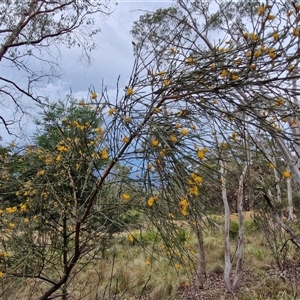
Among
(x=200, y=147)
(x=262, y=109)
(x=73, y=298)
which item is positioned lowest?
(x=73, y=298)

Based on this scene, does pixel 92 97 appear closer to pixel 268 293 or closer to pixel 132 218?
pixel 132 218

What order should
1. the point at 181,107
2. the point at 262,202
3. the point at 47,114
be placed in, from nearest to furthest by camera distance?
the point at 181,107
the point at 47,114
the point at 262,202

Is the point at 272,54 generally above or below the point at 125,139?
above

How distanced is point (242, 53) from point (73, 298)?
3.99m

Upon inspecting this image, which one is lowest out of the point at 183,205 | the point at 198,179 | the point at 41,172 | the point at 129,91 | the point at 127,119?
the point at 183,205

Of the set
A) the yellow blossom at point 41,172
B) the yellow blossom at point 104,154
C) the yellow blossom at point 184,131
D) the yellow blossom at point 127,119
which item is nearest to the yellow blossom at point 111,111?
the yellow blossom at point 127,119

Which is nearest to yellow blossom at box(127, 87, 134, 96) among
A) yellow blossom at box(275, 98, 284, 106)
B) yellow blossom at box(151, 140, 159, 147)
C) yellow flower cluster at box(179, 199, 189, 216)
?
yellow blossom at box(151, 140, 159, 147)

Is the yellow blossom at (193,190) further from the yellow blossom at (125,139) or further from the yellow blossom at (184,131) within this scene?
the yellow blossom at (125,139)

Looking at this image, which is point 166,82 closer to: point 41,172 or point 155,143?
point 155,143

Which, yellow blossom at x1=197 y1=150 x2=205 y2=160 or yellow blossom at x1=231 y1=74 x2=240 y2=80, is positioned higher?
yellow blossom at x1=231 y1=74 x2=240 y2=80

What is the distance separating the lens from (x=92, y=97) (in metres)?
1.65

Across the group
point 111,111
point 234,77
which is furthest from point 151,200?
point 234,77

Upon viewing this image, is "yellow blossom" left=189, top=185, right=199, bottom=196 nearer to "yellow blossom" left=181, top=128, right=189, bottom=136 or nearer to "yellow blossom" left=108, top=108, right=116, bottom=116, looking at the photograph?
"yellow blossom" left=181, top=128, right=189, bottom=136

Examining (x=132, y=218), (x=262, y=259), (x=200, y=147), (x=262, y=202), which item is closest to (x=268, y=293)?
(x=262, y=202)
